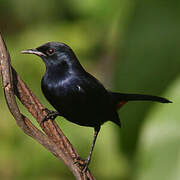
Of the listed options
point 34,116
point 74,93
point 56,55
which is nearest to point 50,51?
point 56,55

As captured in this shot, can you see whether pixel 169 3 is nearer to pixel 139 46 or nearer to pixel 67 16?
pixel 139 46

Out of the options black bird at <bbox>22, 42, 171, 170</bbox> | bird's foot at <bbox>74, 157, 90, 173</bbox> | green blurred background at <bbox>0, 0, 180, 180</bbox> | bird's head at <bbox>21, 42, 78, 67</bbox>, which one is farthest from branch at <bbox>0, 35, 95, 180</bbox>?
bird's head at <bbox>21, 42, 78, 67</bbox>

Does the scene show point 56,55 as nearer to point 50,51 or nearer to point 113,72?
point 50,51

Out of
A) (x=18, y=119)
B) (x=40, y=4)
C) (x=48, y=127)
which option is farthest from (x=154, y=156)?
(x=40, y=4)

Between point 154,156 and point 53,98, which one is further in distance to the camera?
point 53,98

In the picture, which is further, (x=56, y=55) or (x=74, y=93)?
(x=56, y=55)

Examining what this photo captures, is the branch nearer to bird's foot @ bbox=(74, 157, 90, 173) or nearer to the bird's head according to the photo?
bird's foot @ bbox=(74, 157, 90, 173)
